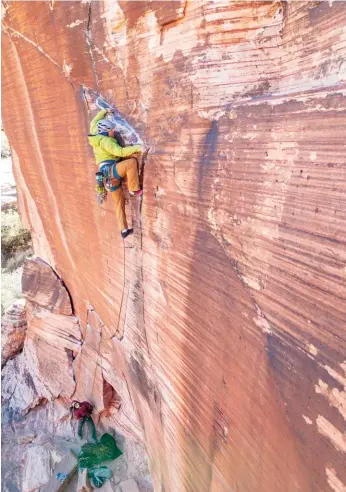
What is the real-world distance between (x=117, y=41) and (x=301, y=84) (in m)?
1.91

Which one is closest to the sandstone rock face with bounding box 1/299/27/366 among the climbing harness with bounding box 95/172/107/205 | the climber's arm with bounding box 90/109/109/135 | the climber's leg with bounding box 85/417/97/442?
the climber's leg with bounding box 85/417/97/442

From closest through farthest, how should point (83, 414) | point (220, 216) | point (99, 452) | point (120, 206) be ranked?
point (220, 216) < point (120, 206) < point (99, 452) < point (83, 414)

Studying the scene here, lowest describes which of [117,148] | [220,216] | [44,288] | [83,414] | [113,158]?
[83,414]

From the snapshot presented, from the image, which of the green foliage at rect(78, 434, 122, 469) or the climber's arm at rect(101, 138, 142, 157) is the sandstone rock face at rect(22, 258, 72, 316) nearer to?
the green foliage at rect(78, 434, 122, 469)

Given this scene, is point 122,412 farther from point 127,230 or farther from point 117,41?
point 117,41

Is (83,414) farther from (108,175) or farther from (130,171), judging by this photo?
(130,171)

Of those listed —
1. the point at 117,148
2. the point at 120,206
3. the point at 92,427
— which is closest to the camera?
the point at 117,148

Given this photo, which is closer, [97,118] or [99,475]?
[97,118]

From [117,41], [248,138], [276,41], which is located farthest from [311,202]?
[117,41]

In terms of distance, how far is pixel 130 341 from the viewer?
4.68 m

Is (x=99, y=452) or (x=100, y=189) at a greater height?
(x=100, y=189)

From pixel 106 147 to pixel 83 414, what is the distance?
4.82 metres

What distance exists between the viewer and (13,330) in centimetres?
824

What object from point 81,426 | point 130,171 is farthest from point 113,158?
point 81,426
